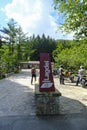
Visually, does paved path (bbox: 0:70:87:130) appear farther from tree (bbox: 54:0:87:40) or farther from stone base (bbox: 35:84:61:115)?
tree (bbox: 54:0:87:40)

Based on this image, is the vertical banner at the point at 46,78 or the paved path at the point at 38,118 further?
the vertical banner at the point at 46,78

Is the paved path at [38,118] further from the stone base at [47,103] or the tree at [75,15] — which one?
the tree at [75,15]

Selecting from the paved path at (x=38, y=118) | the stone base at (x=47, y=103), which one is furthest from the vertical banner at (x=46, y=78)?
the paved path at (x=38, y=118)

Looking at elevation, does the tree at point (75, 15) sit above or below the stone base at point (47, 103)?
above

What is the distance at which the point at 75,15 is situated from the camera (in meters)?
13.6

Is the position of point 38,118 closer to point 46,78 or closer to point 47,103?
point 47,103

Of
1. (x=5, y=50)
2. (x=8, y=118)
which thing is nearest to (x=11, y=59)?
(x=5, y=50)

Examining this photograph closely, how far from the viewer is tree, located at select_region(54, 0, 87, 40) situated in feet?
43.1

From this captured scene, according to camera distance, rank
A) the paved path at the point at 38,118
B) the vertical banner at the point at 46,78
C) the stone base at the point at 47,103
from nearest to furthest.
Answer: the paved path at the point at 38,118 < the stone base at the point at 47,103 < the vertical banner at the point at 46,78

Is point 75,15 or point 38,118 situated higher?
point 75,15

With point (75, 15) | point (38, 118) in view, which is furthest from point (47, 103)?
point (75, 15)

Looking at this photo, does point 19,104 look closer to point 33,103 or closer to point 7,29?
point 33,103

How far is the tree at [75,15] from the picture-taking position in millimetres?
13141

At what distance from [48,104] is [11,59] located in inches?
1546
